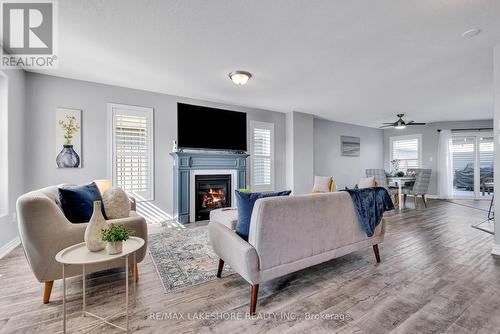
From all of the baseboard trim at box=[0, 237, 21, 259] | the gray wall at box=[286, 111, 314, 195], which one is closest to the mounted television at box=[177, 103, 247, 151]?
the gray wall at box=[286, 111, 314, 195]

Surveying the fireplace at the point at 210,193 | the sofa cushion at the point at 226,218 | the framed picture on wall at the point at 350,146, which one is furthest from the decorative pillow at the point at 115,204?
the framed picture on wall at the point at 350,146

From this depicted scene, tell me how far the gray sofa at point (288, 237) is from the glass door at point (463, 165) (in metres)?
7.61

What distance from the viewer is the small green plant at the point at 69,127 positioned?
12.1ft

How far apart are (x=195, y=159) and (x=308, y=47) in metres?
2.83

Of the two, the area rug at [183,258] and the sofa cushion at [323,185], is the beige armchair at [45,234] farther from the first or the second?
the sofa cushion at [323,185]

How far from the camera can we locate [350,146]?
7.76m

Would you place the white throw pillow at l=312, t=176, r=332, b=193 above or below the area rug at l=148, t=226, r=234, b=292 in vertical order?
above

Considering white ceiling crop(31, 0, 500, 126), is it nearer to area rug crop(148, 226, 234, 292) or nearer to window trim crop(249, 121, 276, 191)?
window trim crop(249, 121, 276, 191)

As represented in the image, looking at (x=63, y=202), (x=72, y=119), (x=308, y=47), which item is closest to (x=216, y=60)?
(x=308, y=47)

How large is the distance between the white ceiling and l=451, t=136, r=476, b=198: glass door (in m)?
3.45

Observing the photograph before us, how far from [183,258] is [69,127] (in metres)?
2.95

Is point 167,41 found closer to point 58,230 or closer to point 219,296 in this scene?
point 58,230

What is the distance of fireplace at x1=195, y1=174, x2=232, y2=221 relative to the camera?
15.2ft

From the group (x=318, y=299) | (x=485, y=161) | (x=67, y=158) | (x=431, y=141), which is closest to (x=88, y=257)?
(x=318, y=299)
